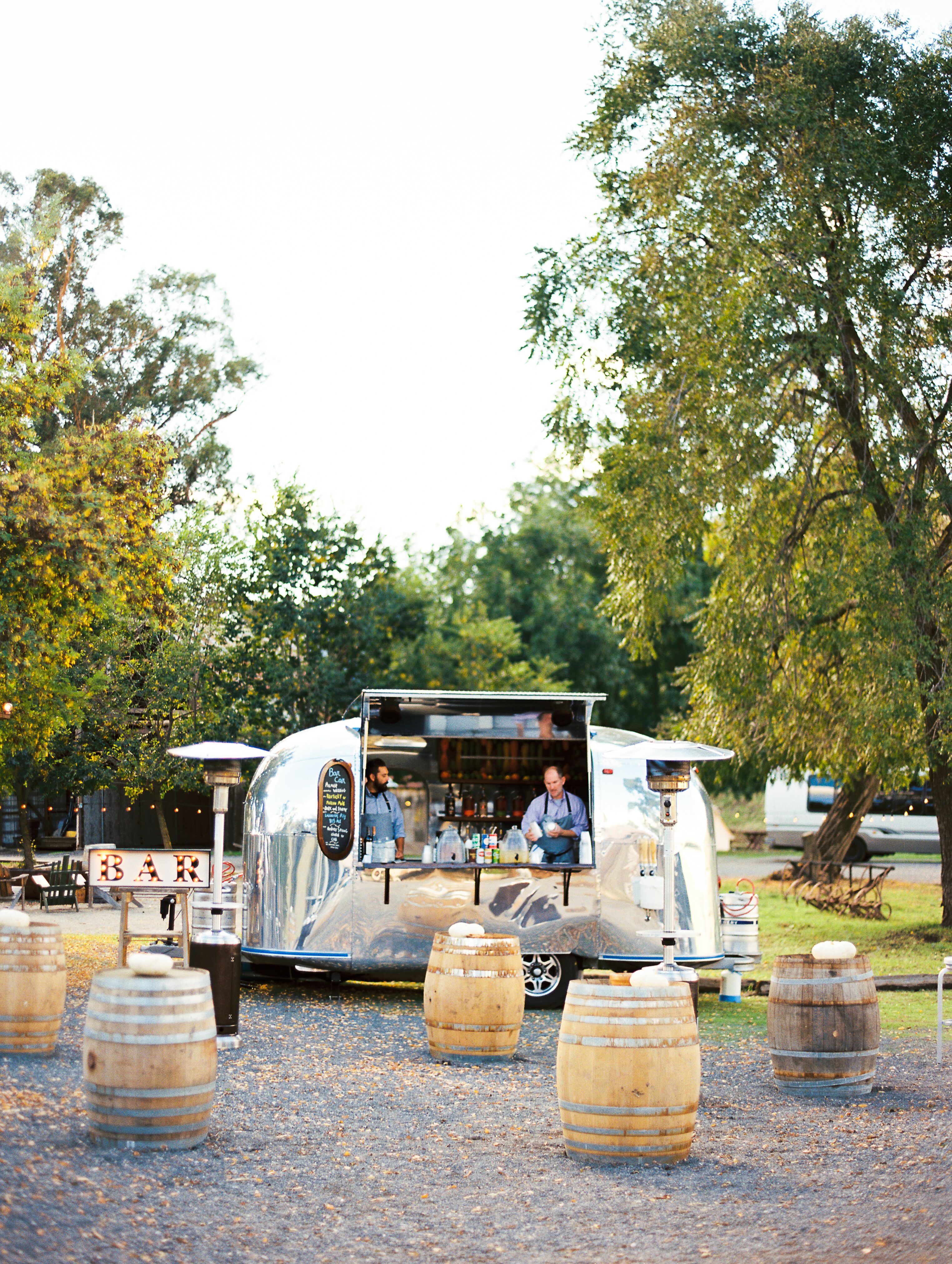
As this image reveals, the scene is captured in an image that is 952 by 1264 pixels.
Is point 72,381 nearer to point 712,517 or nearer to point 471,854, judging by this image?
point 471,854

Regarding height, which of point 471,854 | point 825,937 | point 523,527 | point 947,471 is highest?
point 523,527

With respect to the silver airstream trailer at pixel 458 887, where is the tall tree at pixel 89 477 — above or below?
above

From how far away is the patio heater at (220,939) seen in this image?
9.84m

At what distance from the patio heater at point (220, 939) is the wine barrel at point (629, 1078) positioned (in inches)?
148

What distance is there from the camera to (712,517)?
790 inches

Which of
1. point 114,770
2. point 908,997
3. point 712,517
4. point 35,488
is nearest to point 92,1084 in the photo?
point 35,488

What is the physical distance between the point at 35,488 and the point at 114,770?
51.3 feet

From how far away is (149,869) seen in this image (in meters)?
10.0

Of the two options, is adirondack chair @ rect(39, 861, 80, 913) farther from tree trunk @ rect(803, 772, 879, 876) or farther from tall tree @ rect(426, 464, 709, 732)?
tall tree @ rect(426, 464, 709, 732)

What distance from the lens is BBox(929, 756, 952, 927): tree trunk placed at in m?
18.4

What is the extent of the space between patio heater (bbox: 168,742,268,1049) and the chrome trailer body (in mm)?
2072

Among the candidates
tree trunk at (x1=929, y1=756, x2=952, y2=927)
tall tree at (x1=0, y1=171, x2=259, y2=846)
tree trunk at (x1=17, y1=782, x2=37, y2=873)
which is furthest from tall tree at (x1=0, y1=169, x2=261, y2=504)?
tree trunk at (x1=929, y1=756, x2=952, y2=927)

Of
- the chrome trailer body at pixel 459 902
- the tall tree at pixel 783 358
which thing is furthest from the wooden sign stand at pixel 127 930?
the tall tree at pixel 783 358

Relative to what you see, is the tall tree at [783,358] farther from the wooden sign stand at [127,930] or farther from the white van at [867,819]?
the white van at [867,819]
